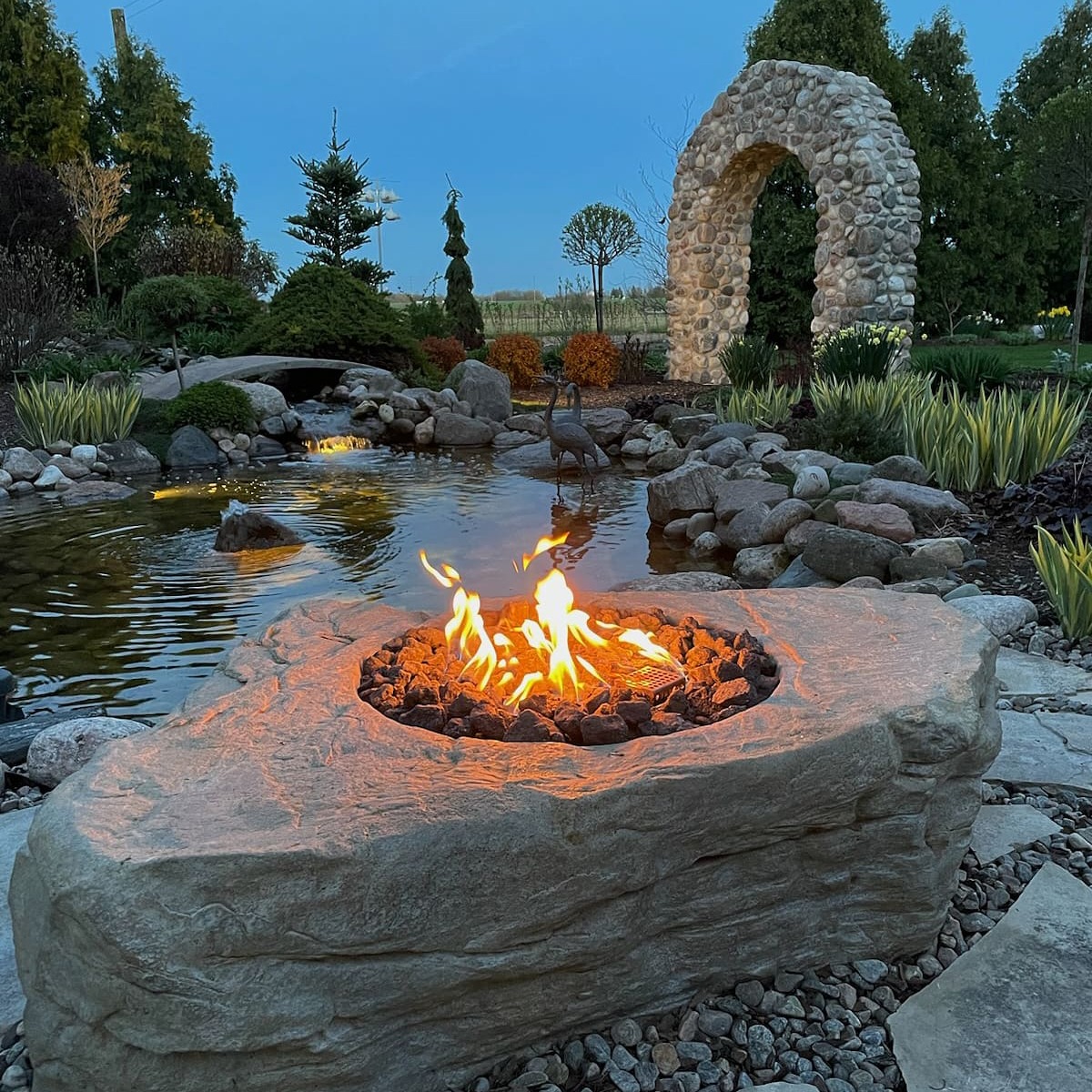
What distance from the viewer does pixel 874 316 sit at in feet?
37.4

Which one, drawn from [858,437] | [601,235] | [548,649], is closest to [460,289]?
[601,235]

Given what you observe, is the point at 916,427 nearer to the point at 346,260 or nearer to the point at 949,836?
the point at 949,836

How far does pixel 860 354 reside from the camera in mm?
9211

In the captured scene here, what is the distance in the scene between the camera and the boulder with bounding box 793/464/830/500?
6.40 m

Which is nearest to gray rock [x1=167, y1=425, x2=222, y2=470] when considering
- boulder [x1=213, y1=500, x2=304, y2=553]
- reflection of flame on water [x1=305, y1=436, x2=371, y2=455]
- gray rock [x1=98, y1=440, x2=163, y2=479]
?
gray rock [x1=98, y1=440, x2=163, y2=479]

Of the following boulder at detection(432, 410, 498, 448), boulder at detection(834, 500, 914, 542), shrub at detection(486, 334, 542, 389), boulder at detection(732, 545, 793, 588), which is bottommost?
boulder at detection(732, 545, 793, 588)

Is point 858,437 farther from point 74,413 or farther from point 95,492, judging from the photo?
point 74,413

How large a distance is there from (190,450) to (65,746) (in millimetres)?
7535

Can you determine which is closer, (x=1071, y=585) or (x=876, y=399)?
(x=1071, y=585)

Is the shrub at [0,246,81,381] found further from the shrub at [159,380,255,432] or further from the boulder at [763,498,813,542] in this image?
the boulder at [763,498,813,542]

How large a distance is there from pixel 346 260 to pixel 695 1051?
21564mm

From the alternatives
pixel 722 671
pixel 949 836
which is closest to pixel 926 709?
pixel 949 836

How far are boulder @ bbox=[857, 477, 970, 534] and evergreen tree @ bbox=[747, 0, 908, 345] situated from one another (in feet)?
36.8

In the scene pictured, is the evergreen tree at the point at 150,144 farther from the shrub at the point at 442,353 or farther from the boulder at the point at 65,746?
the boulder at the point at 65,746
